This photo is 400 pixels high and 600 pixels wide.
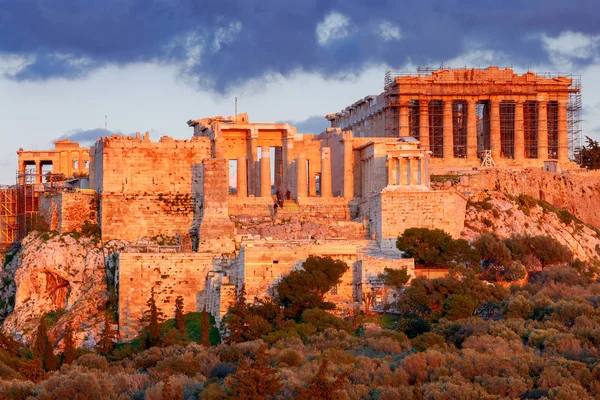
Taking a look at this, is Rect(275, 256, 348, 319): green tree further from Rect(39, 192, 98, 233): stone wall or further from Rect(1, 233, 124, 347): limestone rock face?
Rect(39, 192, 98, 233): stone wall

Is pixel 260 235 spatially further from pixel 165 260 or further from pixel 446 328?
pixel 446 328

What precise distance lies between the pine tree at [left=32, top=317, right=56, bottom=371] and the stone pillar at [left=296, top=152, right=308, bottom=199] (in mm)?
16456

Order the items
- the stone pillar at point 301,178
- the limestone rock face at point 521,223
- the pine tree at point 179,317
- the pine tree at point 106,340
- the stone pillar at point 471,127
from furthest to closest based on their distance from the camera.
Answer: the stone pillar at point 471,127
the stone pillar at point 301,178
the limestone rock face at point 521,223
the pine tree at point 179,317
the pine tree at point 106,340

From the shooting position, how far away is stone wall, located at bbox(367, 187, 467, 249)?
78062 millimetres

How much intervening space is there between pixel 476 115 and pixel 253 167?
17.1m

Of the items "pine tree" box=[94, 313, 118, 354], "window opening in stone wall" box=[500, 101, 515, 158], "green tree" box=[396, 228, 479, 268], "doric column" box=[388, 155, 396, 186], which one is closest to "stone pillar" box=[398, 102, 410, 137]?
"window opening in stone wall" box=[500, 101, 515, 158]

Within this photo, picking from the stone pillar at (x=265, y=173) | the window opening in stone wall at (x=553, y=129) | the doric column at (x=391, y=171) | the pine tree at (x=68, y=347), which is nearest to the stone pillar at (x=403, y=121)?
the window opening in stone wall at (x=553, y=129)

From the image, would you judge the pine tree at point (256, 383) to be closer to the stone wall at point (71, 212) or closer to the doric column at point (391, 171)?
the stone wall at point (71, 212)

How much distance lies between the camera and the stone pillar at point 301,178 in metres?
83.4

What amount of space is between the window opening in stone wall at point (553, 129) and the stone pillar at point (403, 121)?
850 cm

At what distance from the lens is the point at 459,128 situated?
96.8 m

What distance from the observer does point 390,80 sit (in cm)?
9662

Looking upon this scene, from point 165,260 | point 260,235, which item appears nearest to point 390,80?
point 260,235

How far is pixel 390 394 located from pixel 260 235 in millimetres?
22221
